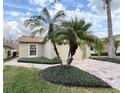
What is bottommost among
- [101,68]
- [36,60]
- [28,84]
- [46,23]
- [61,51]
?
[28,84]

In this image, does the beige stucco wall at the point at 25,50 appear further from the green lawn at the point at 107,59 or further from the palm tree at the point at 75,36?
the green lawn at the point at 107,59

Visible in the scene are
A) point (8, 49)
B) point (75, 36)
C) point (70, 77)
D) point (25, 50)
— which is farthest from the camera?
point (70, 77)

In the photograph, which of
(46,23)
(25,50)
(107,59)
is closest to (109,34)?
(107,59)

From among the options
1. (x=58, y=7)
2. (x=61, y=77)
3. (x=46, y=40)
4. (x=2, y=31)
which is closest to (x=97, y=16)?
(x=58, y=7)

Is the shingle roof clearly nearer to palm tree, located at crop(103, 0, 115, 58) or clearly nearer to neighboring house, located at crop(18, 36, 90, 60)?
neighboring house, located at crop(18, 36, 90, 60)

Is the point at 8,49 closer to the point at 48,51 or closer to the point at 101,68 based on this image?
the point at 48,51

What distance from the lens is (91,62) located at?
2994mm

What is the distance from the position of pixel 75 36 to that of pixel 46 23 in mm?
419

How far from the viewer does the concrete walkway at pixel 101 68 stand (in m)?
2.89

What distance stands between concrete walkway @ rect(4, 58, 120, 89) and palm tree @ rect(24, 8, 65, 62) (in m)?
0.32

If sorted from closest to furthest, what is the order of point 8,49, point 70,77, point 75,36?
point 8,49 → point 75,36 → point 70,77

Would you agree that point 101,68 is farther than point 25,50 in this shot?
Yes

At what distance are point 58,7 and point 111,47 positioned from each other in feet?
2.75

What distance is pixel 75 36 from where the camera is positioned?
295 cm
